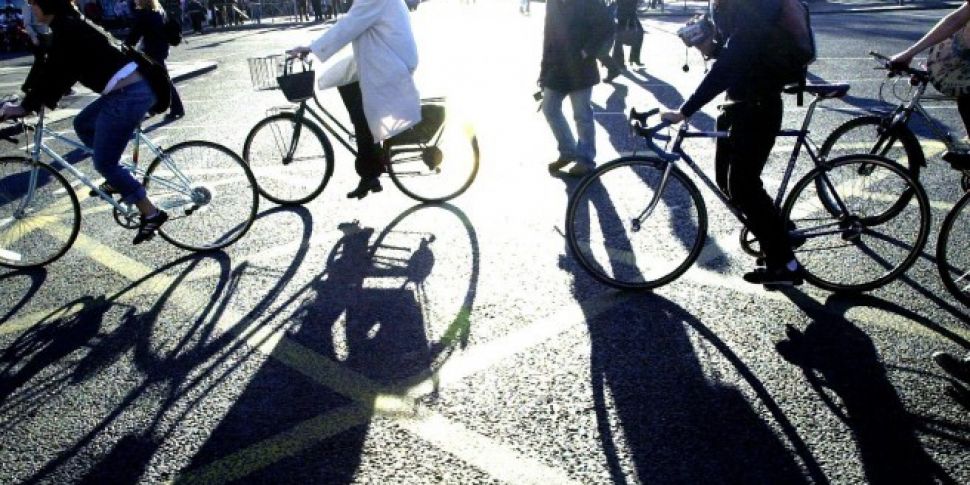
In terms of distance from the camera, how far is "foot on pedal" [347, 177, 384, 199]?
5.67 metres

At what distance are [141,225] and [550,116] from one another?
3576 millimetres

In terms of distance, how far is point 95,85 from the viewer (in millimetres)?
4402

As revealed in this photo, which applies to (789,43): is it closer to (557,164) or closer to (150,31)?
(557,164)

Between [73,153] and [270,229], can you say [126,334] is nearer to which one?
[270,229]

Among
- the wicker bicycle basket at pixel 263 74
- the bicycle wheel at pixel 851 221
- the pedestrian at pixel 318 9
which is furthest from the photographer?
the pedestrian at pixel 318 9

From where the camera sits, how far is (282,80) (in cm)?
509

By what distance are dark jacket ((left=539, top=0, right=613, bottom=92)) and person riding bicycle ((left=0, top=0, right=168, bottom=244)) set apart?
329 cm

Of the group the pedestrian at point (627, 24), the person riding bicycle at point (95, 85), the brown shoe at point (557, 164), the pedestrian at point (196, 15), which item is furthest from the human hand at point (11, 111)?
the pedestrian at point (196, 15)

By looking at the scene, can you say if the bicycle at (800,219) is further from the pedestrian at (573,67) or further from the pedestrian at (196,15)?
the pedestrian at (196,15)

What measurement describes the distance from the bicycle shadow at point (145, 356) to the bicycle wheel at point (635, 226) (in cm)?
203

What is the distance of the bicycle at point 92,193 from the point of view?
4.77 metres

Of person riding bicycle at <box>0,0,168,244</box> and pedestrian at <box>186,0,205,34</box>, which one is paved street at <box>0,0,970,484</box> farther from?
pedestrian at <box>186,0,205,34</box>

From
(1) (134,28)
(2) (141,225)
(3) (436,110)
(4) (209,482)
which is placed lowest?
(4) (209,482)

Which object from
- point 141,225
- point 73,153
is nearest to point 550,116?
point 141,225
